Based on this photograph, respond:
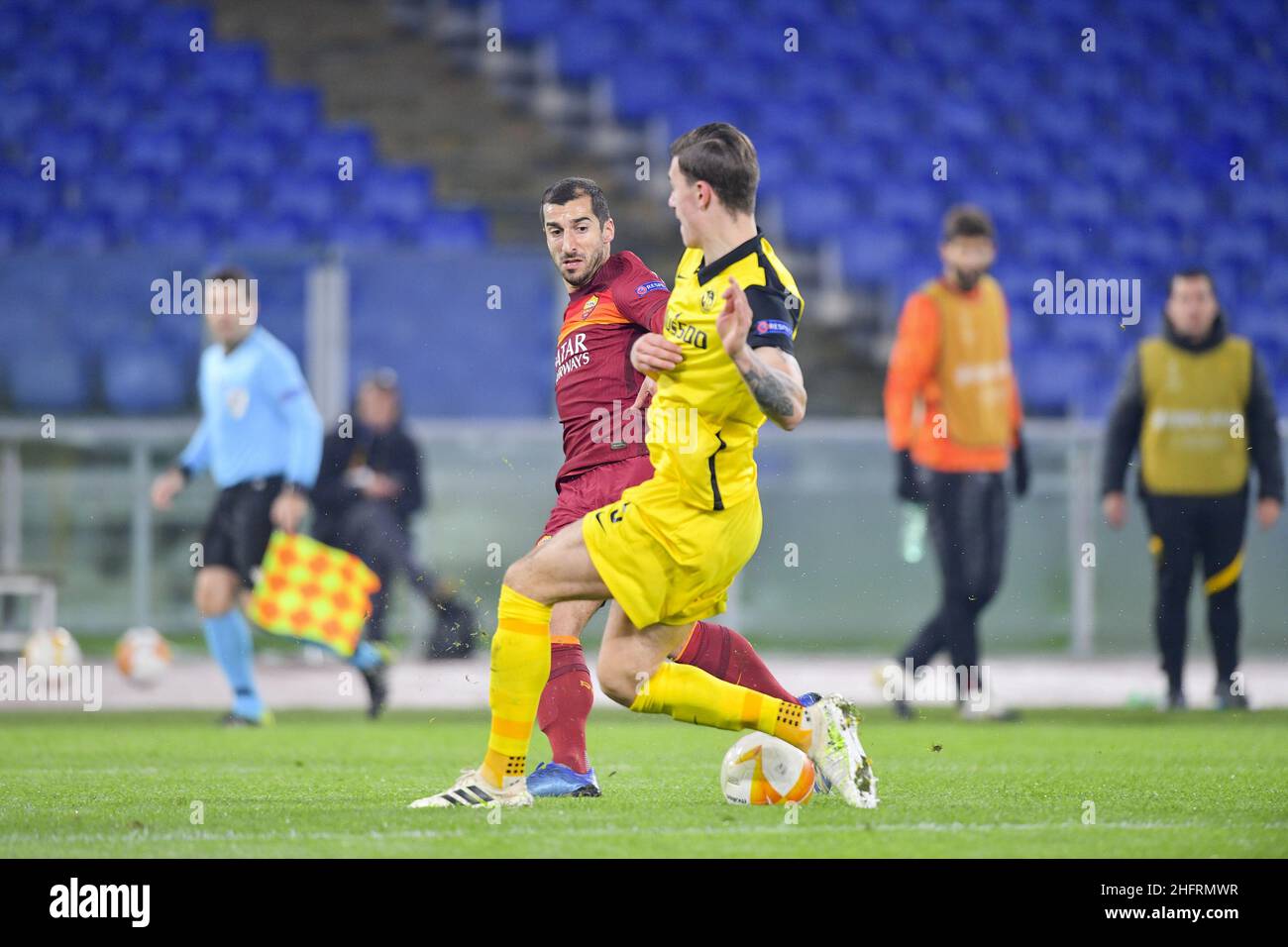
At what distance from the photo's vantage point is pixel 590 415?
537cm

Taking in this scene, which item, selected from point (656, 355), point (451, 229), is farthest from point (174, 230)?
point (656, 355)

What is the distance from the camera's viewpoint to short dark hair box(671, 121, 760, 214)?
15.1 ft

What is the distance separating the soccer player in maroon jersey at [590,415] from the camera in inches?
207

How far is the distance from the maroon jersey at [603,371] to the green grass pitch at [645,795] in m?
1.03

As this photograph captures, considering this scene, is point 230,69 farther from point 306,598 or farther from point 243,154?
point 306,598

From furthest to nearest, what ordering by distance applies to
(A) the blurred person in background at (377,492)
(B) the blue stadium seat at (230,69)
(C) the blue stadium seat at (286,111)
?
1. (B) the blue stadium seat at (230,69)
2. (C) the blue stadium seat at (286,111)
3. (A) the blurred person in background at (377,492)

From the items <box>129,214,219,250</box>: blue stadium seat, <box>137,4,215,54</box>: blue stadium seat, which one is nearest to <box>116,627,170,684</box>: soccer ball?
<box>129,214,219,250</box>: blue stadium seat

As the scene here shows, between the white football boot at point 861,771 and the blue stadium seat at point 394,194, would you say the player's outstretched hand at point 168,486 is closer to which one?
the white football boot at point 861,771

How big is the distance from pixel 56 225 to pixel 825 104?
239 inches

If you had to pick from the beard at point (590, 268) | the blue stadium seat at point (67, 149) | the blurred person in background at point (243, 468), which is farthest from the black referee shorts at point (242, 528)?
the blue stadium seat at point (67, 149)

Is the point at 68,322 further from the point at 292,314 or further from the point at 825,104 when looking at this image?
the point at 825,104

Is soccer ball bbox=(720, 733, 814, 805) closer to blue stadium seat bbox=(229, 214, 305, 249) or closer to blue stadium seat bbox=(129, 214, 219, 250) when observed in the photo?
blue stadium seat bbox=(229, 214, 305, 249)

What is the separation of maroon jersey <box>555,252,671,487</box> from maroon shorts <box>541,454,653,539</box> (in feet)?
0.08

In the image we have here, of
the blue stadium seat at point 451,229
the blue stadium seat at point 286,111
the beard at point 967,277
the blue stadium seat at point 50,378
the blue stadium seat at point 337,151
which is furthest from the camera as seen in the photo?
the blue stadium seat at point 286,111
